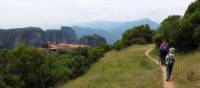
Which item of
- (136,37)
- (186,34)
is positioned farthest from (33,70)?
(136,37)

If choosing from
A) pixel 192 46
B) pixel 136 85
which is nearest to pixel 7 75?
pixel 192 46

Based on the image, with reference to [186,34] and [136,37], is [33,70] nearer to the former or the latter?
[186,34]

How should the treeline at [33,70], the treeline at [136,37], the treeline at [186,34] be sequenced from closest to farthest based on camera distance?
1. the treeline at [186,34]
2. the treeline at [33,70]
3. the treeline at [136,37]

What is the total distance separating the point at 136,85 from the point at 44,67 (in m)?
39.6

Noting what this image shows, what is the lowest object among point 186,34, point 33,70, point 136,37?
point 33,70

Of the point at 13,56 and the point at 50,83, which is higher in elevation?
the point at 13,56

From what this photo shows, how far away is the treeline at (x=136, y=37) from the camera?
10443cm

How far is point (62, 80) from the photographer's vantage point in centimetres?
7006

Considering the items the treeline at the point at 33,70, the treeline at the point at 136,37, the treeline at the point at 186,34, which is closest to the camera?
the treeline at the point at 186,34

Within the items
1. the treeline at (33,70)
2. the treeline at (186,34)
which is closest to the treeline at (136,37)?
the treeline at (33,70)

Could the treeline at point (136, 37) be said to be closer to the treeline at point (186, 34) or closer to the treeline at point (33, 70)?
the treeline at point (33, 70)

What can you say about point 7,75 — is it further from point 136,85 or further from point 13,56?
point 136,85

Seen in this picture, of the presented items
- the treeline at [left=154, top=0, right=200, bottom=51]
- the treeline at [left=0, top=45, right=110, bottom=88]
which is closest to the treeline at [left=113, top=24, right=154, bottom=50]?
the treeline at [left=0, top=45, right=110, bottom=88]

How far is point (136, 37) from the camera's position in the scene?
10831 cm
